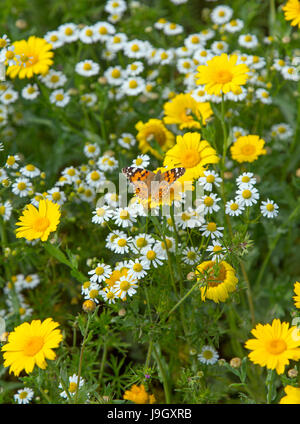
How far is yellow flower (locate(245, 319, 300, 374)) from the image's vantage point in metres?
1.94

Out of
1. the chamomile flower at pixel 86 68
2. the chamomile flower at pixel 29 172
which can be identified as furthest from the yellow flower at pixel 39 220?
the chamomile flower at pixel 86 68

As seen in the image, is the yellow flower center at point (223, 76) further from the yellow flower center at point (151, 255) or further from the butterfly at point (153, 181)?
the yellow flower center at point (151, 255)

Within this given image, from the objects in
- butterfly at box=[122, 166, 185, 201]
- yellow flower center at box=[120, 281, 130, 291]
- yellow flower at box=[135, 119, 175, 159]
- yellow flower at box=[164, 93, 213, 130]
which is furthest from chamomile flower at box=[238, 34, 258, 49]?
yellow flower center at box=[120, 281, 130, 291]

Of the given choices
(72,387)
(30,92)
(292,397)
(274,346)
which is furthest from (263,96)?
(72,387)

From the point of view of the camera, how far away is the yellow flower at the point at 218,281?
219 cm

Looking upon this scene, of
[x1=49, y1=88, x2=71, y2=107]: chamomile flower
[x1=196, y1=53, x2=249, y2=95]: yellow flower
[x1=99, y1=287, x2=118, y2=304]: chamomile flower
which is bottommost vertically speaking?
[x1=99, y1=287, x2=118, y2=304]: chamomile flower

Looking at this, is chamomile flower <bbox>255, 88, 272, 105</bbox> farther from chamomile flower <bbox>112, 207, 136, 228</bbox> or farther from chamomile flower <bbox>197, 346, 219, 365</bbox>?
chamomile flower <bbox>197, 346, 219, 365</bbox>

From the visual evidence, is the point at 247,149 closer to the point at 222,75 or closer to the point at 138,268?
the point at 222,75

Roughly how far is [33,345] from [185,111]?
1.78 metres

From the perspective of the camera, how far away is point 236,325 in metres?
3.08

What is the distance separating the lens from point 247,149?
2.88 m

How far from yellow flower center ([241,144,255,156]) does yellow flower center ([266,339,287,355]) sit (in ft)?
3.93

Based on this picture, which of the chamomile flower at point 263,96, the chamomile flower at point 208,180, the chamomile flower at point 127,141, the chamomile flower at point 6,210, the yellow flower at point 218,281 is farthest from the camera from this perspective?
the chamomile flower at point 127,141

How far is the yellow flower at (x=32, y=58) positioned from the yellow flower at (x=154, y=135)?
28.1 inches
